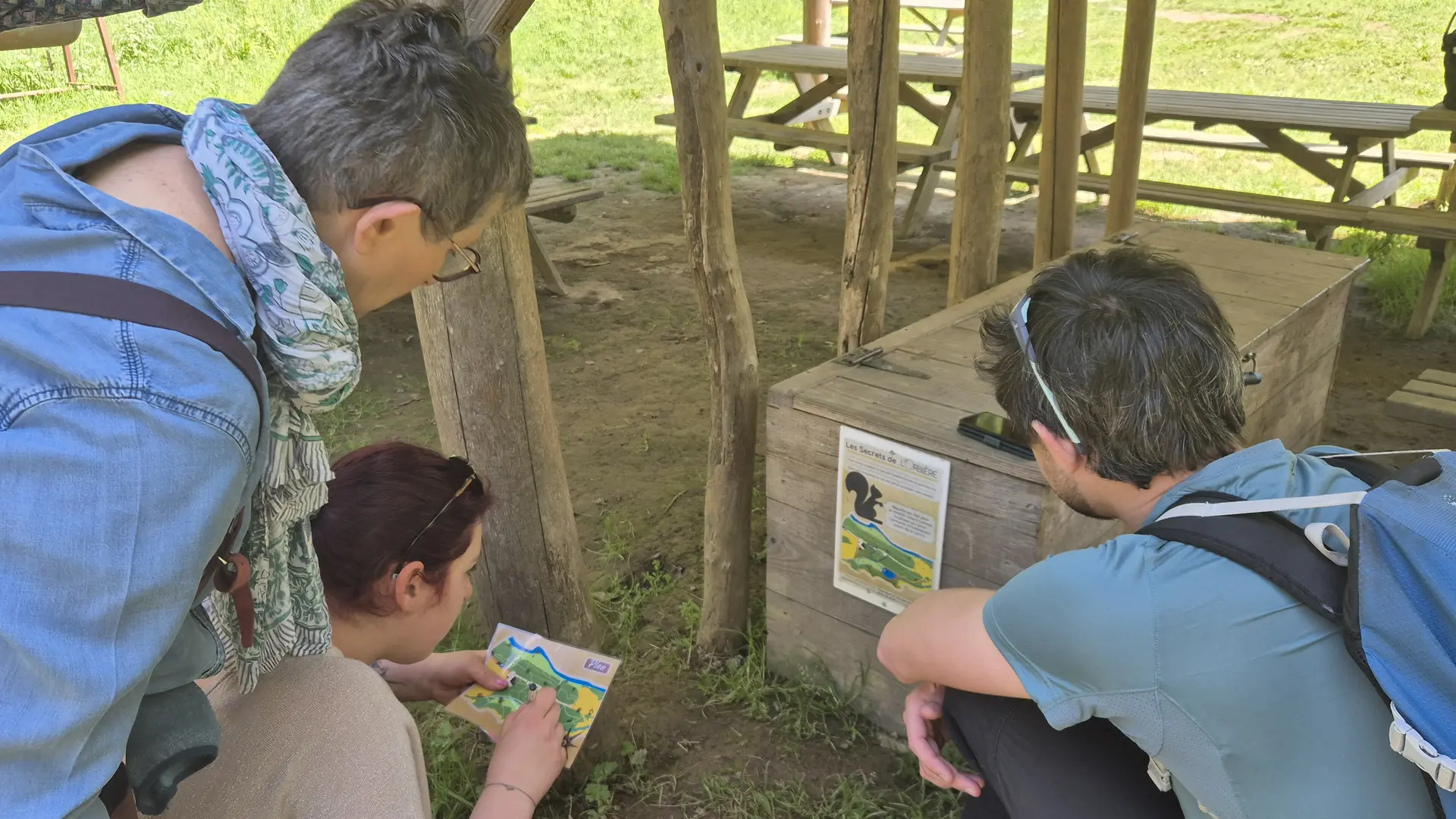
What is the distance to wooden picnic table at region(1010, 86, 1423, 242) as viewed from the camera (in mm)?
5523

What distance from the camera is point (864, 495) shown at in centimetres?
232

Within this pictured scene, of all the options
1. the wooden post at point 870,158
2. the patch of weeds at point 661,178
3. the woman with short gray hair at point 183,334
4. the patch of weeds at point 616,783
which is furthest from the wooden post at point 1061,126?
the patch of weeds at point 661,178

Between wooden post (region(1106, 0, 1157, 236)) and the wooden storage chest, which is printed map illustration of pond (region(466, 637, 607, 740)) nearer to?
the wooden storage chest

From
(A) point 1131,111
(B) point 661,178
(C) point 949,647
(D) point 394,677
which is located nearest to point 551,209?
(B) point 661,178

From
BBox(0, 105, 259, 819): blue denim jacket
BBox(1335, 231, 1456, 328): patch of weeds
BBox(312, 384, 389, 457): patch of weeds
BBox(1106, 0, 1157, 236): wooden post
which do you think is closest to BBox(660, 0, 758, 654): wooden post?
BBox(0, 105, 259, 819): blue denim jacket

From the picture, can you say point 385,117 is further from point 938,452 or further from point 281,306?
point 938,452

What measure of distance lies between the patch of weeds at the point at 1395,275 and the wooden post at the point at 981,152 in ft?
8.19

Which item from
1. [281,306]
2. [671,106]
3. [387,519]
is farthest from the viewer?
[671,106]

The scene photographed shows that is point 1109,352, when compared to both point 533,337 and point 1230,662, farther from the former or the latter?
point 533,337

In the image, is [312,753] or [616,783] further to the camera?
[616,783]

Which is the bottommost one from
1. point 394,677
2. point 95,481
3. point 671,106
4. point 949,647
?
point 671,106

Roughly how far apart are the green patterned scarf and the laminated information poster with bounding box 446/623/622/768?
2.33 feet

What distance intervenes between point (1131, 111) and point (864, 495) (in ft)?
8.05

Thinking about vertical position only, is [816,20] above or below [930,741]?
above
